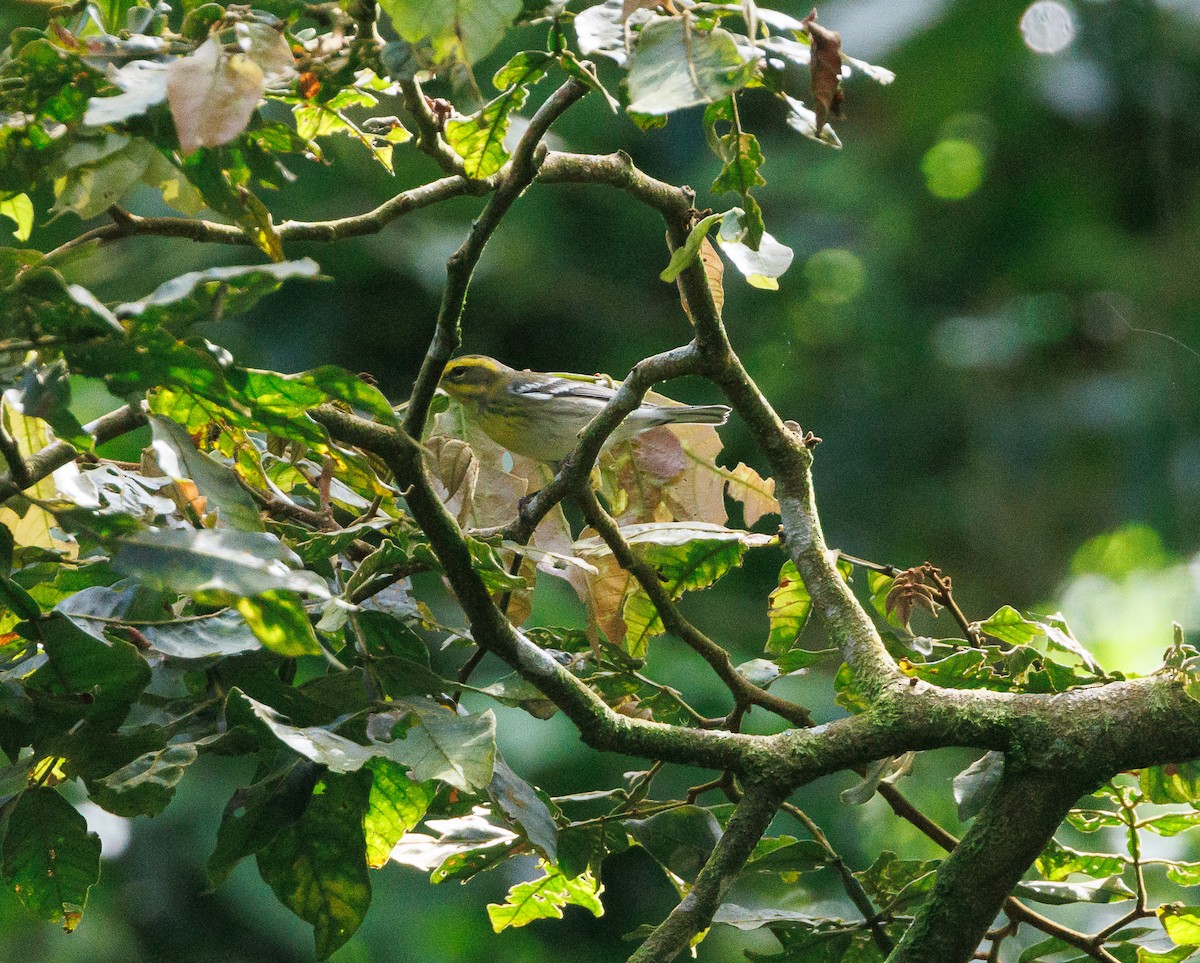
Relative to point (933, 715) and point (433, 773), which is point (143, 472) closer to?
point (433, 773)

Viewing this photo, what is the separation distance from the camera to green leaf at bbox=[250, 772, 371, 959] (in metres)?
0.58

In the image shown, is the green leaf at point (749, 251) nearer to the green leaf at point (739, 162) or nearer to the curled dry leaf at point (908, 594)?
the green leaf at point (739, 162)

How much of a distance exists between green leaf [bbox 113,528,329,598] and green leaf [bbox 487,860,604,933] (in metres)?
0.43

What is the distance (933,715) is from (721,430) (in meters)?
2.15

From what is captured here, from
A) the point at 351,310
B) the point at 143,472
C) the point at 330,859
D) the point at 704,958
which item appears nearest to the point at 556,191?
the point at 351,310

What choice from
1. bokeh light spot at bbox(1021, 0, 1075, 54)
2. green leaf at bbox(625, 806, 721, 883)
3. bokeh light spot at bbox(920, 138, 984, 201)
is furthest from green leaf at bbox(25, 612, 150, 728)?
bokeh light spot at bbox(920, 138, 984, 201)

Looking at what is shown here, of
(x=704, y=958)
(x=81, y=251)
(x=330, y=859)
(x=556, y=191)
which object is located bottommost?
(x=704, y=958)

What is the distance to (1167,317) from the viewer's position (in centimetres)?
292

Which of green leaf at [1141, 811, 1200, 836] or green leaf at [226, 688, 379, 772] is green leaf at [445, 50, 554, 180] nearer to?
green leaf at [226, 688, 379, 772]

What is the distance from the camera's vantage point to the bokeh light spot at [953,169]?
354 cm

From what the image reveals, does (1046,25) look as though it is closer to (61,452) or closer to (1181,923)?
(1181,923)

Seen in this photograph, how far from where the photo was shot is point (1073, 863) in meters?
0.82

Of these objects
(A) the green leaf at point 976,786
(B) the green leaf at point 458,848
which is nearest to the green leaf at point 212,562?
(B) the green leaf at point 458,848

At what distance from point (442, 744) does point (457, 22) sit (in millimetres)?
297
